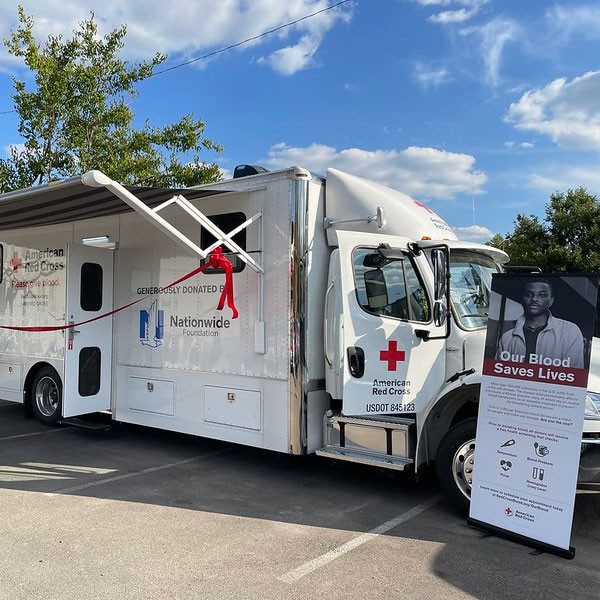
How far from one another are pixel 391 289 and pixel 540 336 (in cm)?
141

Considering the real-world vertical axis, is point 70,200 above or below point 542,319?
above

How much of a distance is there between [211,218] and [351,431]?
2.53m

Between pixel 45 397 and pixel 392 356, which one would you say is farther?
pixel 45 397

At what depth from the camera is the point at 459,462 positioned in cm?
465

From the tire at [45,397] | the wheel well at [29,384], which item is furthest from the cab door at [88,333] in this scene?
the wheel well at [29,384]

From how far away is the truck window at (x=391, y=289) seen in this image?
5.11 meters

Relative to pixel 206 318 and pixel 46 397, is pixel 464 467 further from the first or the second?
pixel 46 397

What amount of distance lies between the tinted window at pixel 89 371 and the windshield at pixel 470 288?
13.6ft

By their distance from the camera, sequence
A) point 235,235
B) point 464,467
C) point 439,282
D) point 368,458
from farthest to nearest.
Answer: point 235,235 < point 368,458 < point 439,282 < point 464,467

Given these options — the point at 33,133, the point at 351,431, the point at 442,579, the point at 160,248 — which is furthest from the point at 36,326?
the point at 33,133

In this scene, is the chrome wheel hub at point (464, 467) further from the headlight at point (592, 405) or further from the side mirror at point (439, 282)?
the side mirror at point (439, 282)

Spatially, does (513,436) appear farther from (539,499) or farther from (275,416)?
(275,416)

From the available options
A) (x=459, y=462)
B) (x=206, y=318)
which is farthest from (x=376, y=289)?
(x=206, y=318)

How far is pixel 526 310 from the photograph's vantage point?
13.8 feet
